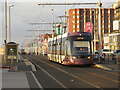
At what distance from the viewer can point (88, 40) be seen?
29.8 metres

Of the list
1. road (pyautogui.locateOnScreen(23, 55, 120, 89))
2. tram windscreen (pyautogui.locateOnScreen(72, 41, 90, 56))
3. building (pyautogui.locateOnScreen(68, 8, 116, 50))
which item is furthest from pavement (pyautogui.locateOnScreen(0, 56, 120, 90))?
Result: building (pyautogui.locateOnScreen(68, 8, 116, 50))

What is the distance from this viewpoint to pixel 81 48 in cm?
2941

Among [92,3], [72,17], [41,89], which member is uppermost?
[72,17]

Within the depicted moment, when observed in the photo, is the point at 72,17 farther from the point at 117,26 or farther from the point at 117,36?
the point at 117,26

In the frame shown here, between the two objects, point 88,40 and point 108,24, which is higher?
point 108,24

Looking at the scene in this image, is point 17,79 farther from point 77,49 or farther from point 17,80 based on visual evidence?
point 77,49

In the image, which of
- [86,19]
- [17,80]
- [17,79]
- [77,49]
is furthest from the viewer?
[86,19]

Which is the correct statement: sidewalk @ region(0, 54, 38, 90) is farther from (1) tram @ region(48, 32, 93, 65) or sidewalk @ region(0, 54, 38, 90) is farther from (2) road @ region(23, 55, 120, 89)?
(1) tram @ region(48, 32, 93, 65)

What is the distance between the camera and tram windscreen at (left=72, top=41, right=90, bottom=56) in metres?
29.1

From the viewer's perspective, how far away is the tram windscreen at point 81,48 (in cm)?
2914

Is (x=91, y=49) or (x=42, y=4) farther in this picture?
(x=42, y=4)

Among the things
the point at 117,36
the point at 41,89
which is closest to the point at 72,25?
the point at 117,36

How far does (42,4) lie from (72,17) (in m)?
115

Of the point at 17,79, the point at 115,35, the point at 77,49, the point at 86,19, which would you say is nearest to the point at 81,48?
the point at 77,49
